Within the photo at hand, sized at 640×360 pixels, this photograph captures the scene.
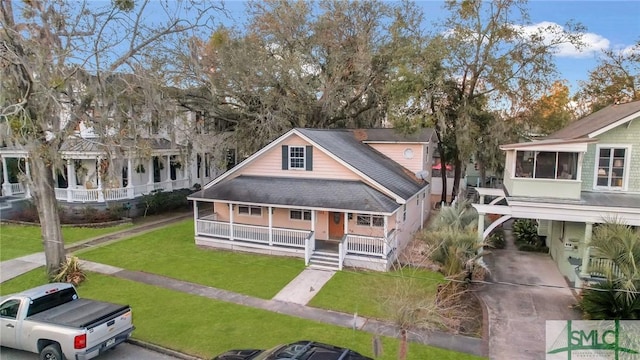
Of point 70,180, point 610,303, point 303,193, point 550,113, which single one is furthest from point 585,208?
point 70,180

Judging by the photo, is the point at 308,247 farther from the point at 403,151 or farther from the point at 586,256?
the point at 403,151

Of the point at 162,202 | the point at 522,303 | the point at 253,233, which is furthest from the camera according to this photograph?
the point at 162,202

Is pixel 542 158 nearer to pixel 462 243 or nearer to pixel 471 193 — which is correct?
pixel 462 243

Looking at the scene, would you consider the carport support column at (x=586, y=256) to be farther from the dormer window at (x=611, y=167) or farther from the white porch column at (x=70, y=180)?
the white porch column at (x=70, y=180)

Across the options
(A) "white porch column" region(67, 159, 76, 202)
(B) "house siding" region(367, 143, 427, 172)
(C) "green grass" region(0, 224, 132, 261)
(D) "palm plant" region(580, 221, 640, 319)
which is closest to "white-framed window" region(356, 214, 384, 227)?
(B) "house siding" region(367, 143, 427, 172)

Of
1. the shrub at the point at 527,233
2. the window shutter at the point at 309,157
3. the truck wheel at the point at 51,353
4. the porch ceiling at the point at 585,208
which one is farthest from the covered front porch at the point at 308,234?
the truck wheel at the point at 51,353
